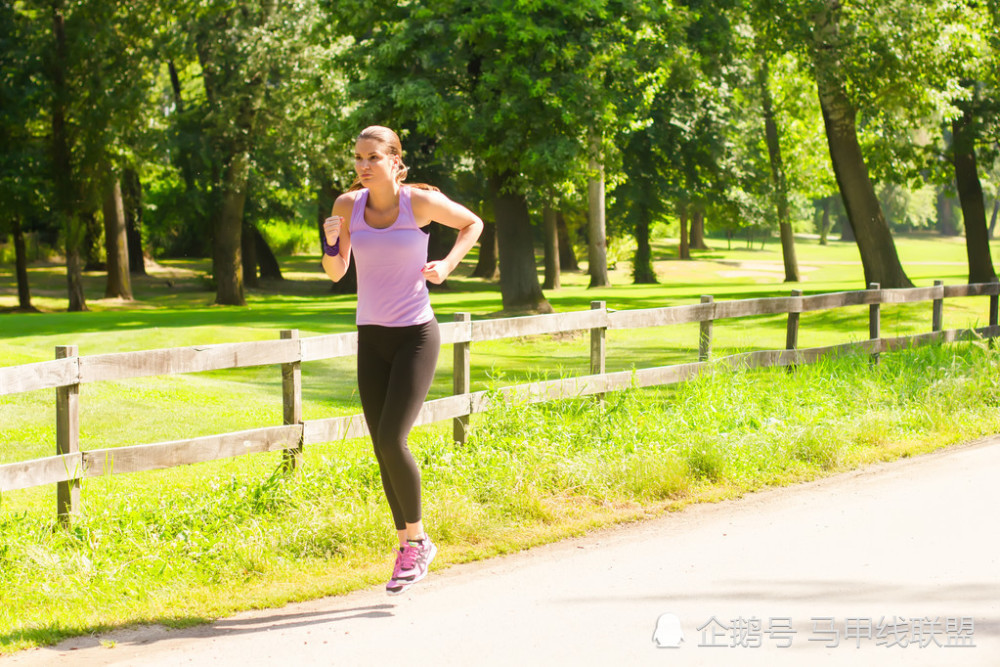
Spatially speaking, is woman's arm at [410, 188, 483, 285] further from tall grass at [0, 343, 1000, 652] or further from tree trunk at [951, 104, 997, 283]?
tree trunk at [951, 104, 997, 283]

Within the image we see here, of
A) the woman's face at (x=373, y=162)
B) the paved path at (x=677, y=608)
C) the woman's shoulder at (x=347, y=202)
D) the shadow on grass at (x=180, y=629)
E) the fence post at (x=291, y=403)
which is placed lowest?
the shadow on grass at (x=180, y=629)

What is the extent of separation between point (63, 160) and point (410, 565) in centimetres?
2909

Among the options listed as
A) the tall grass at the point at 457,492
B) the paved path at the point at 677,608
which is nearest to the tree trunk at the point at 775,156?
the tall grass at the point at 457,492

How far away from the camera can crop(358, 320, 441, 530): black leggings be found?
5.27 meters

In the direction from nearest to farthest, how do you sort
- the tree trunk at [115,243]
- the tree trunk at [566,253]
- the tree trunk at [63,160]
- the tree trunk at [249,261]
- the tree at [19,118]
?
the tree at [19,118], the tree trunk at [63,160], the tree trunk at [115,243], the tree trunk at [249,261], the tree trunk at [566,253]

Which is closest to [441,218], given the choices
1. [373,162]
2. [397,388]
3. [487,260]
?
[373,162]

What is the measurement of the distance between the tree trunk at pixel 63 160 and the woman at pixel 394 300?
28068 millimetres

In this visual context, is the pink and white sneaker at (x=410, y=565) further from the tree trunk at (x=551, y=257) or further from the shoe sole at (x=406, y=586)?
the tree trunk at (x=551, y=257)

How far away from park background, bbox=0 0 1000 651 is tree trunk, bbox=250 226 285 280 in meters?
0.13

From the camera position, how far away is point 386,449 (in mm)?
5324

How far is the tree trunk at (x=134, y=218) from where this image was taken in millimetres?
39625

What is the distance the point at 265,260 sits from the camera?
44719 millimetres

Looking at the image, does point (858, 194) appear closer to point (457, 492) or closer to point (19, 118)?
point (457, 492)

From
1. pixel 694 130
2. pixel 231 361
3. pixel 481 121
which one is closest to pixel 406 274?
pixel 231 361
